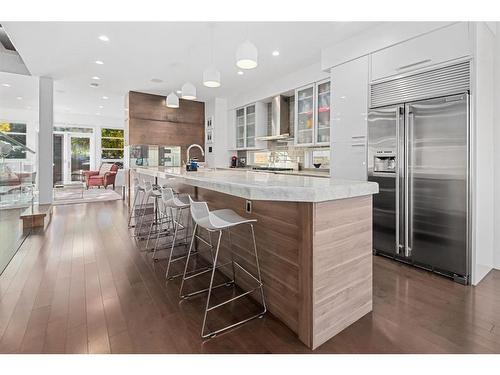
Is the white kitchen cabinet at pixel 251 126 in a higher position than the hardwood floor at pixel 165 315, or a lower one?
higher

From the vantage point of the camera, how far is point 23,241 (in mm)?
3824

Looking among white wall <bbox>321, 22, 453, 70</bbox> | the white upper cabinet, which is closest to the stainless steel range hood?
white wall <bbox>321, 22, 453, 70</bbox>

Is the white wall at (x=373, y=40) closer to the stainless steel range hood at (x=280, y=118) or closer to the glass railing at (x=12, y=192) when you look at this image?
the stainless steel range hood at (x=280, y=118)

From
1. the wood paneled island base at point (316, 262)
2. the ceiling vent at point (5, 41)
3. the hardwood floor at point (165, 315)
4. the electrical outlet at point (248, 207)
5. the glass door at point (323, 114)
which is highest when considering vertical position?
the ceiling vent at point (5, 41)

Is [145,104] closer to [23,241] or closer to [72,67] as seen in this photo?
[72,67]

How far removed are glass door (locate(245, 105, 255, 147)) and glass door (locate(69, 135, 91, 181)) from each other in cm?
770

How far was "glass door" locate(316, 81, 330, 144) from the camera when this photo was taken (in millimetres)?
4547

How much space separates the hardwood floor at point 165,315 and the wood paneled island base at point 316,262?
0.12 meters

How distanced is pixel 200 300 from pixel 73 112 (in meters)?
10.8

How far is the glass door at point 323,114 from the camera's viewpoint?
179 inches

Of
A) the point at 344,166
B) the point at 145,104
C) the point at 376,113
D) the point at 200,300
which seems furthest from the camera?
the point at 145,104

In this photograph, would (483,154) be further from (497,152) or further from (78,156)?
(78,156)

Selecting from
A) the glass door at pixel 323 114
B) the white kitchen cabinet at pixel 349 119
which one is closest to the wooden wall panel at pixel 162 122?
the glass door at pixel 323 114
